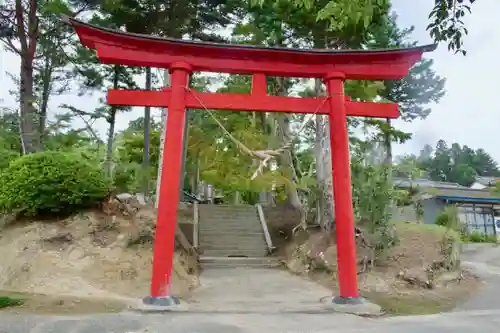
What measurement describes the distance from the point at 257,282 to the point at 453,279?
491 centimetres

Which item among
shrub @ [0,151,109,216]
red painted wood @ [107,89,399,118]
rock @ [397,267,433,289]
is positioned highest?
red painted wood @ [107,89,399,118]

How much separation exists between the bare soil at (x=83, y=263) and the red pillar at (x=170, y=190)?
3.03 feet

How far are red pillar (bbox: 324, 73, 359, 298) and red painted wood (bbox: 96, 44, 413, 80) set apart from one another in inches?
11.6

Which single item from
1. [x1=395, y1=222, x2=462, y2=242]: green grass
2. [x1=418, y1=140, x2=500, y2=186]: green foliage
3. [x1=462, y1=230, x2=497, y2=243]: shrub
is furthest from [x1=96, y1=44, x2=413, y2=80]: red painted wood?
[x1=418, y1=140, x2=500, y2=186]: green foliage

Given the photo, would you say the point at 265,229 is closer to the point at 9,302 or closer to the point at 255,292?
the point at 255,292

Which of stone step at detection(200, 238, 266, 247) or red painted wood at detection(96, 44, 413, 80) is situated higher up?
red painted wood at detection(96, 44, 413, 80)

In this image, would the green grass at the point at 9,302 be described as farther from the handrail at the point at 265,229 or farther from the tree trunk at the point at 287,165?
the handrail at the point at 265,229

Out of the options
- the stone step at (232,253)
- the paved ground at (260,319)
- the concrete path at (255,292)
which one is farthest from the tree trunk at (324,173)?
the paved ground at (260,319)

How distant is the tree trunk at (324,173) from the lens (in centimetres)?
1270

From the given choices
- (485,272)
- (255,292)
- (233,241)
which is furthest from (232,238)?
(485,272)

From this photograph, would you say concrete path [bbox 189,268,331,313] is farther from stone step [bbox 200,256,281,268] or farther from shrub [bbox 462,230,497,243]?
shrub [bbox 462,230,497,243]

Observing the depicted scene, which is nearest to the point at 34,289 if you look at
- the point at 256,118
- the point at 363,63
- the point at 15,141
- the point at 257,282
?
the point at 257,282

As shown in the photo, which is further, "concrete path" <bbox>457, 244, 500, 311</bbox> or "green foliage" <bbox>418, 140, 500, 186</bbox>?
"green foliage" <bbox>418, 140, 500, 186</bbox>

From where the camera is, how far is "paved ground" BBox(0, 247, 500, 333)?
5910 millimetres
